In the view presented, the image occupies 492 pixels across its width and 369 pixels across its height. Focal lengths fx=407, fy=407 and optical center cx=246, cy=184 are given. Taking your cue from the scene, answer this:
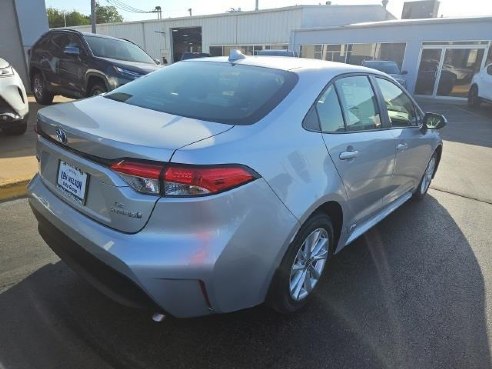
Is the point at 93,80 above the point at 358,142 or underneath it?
underneath

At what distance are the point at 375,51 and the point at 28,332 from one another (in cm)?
2066

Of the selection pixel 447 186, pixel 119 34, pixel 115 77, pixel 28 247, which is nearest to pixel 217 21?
pixel 119 34

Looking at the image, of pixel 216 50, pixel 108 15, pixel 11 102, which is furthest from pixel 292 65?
pixel 108 15

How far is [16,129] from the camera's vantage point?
599cm

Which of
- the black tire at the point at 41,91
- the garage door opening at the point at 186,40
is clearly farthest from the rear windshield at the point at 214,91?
the garage door opening at the point at 186,40

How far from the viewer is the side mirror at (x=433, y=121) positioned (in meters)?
4.14

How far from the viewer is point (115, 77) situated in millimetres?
7285

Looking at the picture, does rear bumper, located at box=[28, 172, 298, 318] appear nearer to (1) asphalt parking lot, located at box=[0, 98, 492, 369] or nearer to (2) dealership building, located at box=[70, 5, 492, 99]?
(1) asphalt parking lot, located at box=[0, 98, 492, 369]

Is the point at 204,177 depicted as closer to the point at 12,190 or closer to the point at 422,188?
the point at 12,190

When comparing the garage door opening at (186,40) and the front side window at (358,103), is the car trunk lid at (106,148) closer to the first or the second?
the front side window at (358,103)

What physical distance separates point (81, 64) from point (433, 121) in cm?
643

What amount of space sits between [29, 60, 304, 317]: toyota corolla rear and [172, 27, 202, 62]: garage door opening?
30.3m

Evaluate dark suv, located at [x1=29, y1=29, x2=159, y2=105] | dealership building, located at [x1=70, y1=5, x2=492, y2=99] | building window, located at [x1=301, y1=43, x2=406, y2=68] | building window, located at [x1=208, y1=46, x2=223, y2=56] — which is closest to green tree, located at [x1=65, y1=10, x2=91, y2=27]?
dealership building, located at [x1=70, y1=5, x2=492, y2=99]

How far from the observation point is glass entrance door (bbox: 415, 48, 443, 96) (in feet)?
59.0
